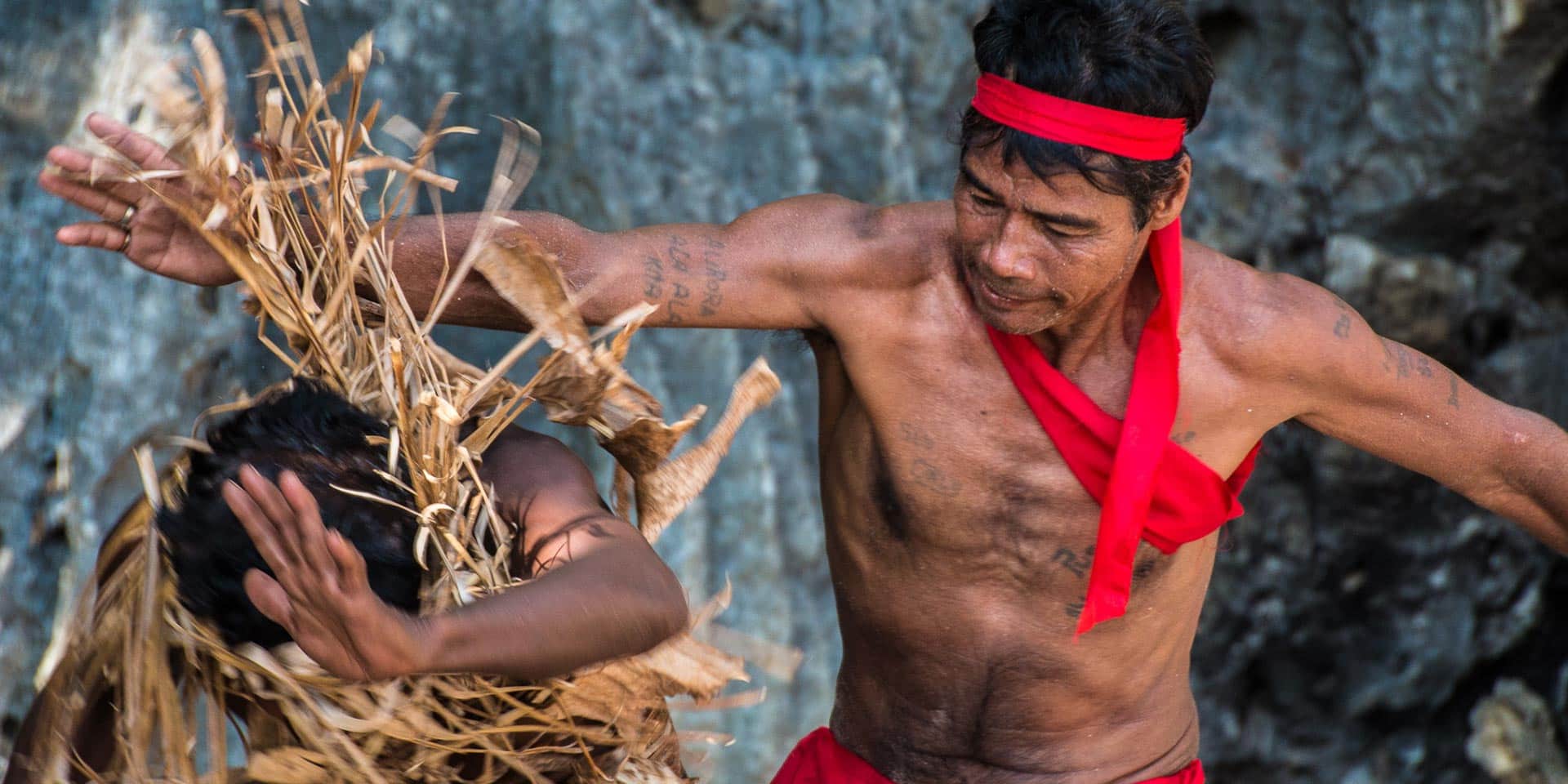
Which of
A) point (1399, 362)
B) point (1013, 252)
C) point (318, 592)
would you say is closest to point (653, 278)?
point (1013, 252)

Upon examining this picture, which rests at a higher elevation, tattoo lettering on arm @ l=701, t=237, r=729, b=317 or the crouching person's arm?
the crouching person's arm

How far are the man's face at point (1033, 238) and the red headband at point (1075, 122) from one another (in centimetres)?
5

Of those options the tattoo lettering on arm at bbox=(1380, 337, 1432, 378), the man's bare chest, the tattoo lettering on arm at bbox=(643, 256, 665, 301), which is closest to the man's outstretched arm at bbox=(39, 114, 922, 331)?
the tattoo lettering on arm at bbox=(643, 256, 665, 301)

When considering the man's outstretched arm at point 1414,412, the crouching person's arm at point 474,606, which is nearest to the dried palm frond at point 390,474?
the crouching person's arm at point 474,606

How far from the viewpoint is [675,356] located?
3.62 m

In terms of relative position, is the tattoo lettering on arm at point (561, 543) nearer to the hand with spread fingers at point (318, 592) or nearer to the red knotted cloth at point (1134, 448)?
the hand with spread fingers at point (318, 592)

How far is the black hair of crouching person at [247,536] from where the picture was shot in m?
1.65

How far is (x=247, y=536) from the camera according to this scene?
64.4 inches

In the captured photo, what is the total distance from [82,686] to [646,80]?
2014 millimetres

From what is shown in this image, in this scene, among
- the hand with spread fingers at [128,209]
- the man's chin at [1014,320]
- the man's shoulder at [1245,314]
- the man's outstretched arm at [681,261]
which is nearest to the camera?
the hand with spread fingers at [128,209]

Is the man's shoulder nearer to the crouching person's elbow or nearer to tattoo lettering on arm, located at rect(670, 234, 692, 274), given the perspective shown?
tattoo lettering on arm, located at rect(670, 234, 692, 274)

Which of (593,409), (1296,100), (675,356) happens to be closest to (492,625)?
(593,409)

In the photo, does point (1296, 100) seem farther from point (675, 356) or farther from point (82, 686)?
point (82, 686)

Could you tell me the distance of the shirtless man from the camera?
2027mm
